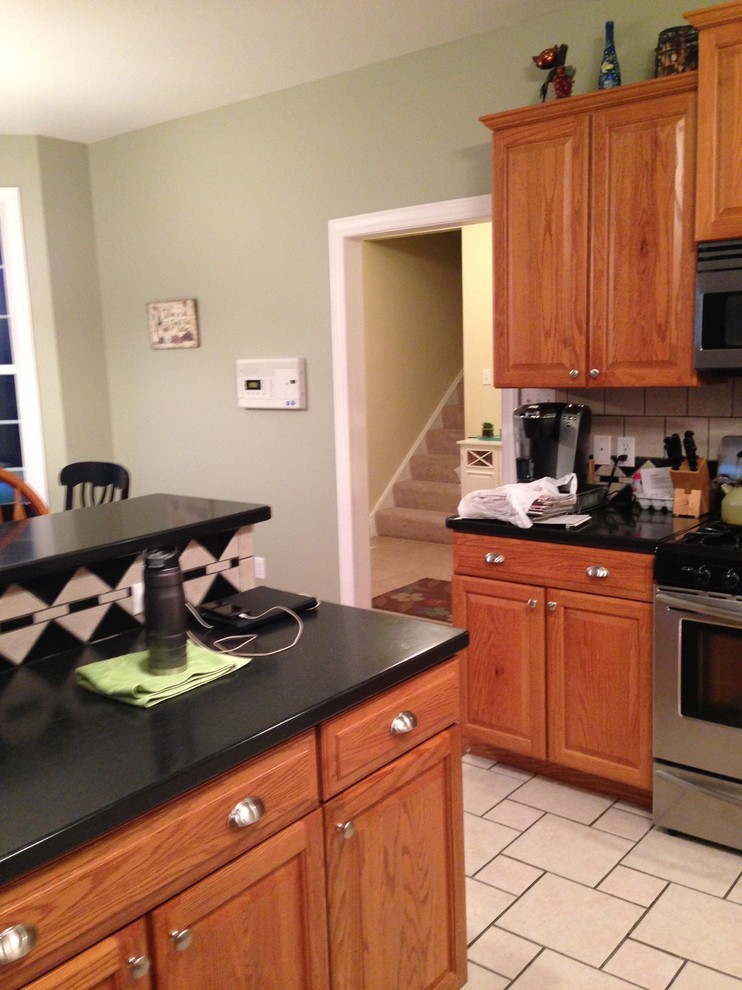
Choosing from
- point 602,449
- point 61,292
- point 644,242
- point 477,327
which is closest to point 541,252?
point 644,242

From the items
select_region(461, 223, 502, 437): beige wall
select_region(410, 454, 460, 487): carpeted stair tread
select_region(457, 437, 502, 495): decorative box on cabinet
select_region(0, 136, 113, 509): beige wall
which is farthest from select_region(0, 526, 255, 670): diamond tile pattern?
select_region(410, 454, 460, 487): carpeted stair tread

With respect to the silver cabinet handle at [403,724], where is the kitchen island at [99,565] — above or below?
above

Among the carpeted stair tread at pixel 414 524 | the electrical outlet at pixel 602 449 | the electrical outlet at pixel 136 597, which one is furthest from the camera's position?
the carpeted stair tread at pixel 414 524

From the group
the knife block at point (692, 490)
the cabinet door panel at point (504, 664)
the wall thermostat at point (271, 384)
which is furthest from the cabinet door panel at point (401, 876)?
the wall thermostat at point (271, 384)

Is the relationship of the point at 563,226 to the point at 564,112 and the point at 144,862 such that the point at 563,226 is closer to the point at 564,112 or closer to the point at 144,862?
the point at 564,112

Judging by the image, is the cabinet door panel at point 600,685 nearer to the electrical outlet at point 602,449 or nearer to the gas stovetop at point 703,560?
the gas stovetop at point 703,560

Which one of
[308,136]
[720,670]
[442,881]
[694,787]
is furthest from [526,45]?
[442,881]

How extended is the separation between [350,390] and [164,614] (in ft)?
8.38

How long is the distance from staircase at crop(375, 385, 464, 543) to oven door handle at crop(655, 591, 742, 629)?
12.9 feet

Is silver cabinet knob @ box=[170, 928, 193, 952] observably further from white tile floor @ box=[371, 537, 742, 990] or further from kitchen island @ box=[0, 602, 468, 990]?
white tile floor @ box=[371, 537, 742, 990]

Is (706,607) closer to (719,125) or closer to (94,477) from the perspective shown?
(719,125)

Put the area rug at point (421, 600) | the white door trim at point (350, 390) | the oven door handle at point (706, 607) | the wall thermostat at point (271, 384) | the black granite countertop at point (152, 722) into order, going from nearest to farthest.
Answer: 1. the black granite countertop at point (152, 722)
2. the oven door handle at point (706, 607)
3. the white door trim at point (350, 390)
4. the wall thermostat at point (271, 384)
5. the area rug at point (421, 600)

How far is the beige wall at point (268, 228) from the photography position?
11.0 feet

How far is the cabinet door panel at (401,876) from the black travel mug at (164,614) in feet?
1.24
